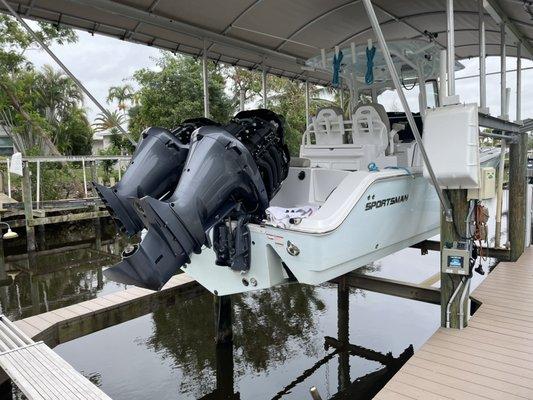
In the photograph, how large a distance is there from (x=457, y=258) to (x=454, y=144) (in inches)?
41.2

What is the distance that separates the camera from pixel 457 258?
13.0ft

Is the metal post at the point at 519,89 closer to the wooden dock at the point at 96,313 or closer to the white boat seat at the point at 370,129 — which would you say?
the white boat seat at the point at 370,129

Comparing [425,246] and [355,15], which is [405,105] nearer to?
[355,15]

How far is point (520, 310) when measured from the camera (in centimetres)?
430

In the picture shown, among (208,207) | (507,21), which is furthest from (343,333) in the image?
(507,21)

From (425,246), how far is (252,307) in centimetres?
286

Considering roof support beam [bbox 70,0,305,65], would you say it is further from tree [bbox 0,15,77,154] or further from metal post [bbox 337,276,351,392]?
tree [bbox 0,15,77,154]

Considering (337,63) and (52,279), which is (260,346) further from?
(52,279)

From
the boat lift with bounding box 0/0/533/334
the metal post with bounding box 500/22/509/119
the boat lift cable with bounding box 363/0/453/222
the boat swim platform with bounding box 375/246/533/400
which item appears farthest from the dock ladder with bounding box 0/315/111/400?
the metal post with bounding box 500/22/509/119

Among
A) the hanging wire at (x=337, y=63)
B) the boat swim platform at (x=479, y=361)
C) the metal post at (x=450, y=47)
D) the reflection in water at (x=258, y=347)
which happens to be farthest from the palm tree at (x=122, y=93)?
the boat swim platform at (x=479, y=361)

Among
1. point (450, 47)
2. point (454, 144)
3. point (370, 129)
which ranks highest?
point (450, 47)

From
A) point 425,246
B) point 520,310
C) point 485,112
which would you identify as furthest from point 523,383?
point 425,246

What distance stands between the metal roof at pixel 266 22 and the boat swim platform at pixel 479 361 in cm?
299

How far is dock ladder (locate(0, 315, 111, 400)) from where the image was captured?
303 centimetres
